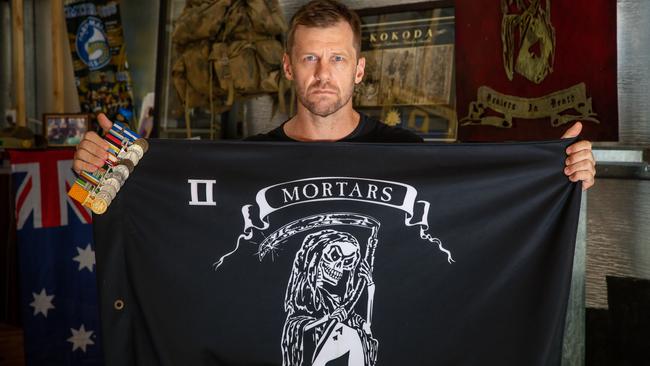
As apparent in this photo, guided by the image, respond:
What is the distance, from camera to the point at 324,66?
2033 mm

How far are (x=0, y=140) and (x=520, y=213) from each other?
12.7 feet

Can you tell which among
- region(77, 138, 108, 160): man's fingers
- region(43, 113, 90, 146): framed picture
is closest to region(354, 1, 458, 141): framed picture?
region(77, 138, 108, 160): man's fingers

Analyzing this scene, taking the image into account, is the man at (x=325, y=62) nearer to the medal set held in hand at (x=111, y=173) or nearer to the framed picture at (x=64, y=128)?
the medal set held in hand at (x=111, y=173)

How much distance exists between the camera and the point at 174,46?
3.94 m

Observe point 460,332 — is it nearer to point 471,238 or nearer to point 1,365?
point 471,238

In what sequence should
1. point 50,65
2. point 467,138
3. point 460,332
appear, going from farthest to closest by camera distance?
point 50,65 → point 467,138 → point 460,332

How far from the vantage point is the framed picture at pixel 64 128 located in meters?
4.58

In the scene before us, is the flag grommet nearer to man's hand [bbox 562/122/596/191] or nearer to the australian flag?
man's hand [bbox 562/122/596/191]

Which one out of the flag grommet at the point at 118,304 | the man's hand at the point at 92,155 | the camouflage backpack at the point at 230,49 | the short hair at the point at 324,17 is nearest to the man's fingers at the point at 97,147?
the man's hand at the point at 92,155

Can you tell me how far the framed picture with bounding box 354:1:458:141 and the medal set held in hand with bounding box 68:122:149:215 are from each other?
1577 mm

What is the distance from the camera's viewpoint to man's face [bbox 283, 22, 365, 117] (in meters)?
2.04

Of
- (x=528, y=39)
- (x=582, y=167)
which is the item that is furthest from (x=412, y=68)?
(x=582, y=167)

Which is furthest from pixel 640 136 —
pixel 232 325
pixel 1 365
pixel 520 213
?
pixel 1 365

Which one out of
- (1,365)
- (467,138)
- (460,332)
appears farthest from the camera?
(1,365)
